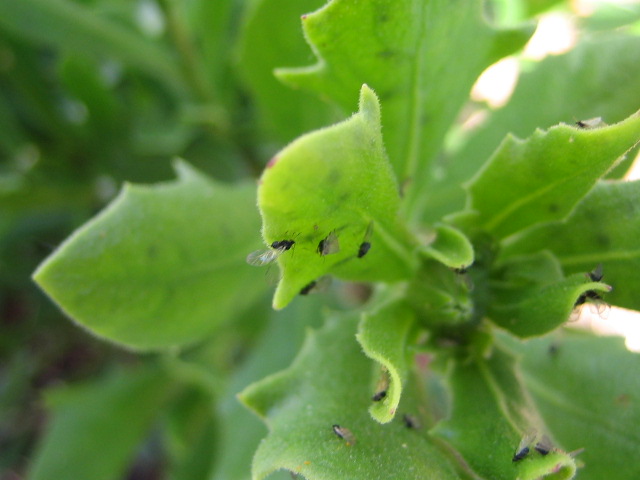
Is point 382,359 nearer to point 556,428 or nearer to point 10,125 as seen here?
point 556,428

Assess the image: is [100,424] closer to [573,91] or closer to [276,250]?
[276,250]

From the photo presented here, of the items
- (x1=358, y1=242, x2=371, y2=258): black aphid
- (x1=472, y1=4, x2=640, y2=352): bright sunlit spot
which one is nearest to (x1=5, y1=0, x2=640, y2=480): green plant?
(x1=358, y1=242, x2=371, y2=258): black aphid

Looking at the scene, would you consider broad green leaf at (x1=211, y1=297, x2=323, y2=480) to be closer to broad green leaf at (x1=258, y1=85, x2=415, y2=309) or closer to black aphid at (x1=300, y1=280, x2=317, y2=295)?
black aphid at (x1=300, y1=280, x2=317, y2=295)

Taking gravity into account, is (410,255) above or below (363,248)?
below

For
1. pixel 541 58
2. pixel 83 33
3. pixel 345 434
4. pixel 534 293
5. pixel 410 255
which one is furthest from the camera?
pixel 83 33

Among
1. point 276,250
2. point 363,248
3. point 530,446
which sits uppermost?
point 276,250

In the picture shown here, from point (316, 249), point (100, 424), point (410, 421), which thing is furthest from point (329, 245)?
point (100, 424)

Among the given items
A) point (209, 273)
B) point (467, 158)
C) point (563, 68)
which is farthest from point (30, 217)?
Result: point (563, 68)
